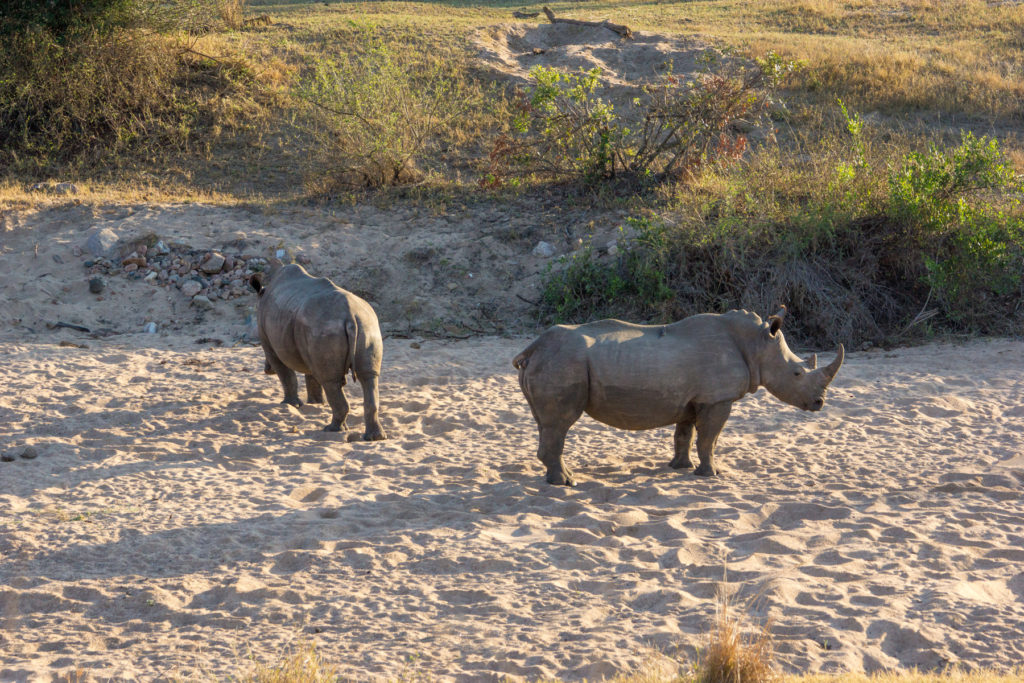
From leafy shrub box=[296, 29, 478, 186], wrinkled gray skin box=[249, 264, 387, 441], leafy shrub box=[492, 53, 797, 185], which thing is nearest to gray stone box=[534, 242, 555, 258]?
leafy shrub box=[492, 53, 797, 185]

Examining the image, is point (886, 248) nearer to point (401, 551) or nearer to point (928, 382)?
point (928, 382)

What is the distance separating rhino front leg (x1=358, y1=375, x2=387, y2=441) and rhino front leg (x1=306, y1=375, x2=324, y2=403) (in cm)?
112

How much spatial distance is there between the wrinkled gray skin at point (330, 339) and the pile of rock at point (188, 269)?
11.1 feet

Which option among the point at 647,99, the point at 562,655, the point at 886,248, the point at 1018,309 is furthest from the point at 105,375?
the point at 647,99

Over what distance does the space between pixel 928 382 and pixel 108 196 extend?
1103 centimetres

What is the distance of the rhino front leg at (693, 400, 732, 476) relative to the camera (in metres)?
7.24

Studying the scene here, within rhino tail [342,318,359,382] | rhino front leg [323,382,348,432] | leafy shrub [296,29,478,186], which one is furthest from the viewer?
leafy shrub [296,29,478,186]

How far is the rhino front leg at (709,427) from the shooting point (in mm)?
7242

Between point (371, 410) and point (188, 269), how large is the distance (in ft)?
16.7

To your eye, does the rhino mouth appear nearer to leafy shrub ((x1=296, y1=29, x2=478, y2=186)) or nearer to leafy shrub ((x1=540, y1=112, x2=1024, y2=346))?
leafy shrub ((x1=540, y1=112, x2=1024, y2=346))

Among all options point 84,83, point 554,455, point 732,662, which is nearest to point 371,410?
point 554,455

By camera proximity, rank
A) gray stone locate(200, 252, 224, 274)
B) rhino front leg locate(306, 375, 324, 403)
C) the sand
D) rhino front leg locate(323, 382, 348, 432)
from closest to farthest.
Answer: the sand, rhino front leg locate(323, 382, 348, 432), rhino front leg locate(306, 375, 324, 403), gray stone locate(200, 252, 224, 274)

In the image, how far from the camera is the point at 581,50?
21438 millimetres

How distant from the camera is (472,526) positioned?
6.44 meters
